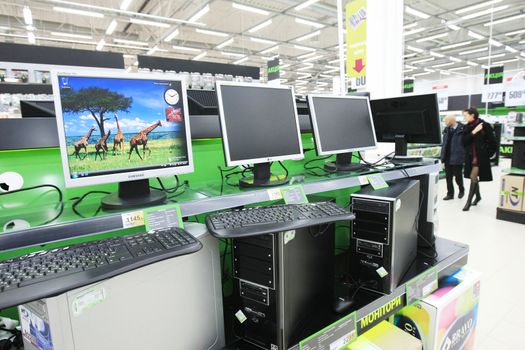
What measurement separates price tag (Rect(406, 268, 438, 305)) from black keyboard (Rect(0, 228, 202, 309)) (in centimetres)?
110

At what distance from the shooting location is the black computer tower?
1.02 m

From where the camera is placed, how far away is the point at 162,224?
3.14 ft

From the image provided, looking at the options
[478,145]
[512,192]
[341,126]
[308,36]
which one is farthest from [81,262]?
[308,36]

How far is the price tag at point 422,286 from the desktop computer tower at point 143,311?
887 millimetres

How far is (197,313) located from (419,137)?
170cm

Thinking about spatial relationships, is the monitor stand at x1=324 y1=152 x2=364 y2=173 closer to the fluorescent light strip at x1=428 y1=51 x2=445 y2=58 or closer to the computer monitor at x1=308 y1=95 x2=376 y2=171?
the computer monitor at x1=308 y1=95 x2=376 y2=171

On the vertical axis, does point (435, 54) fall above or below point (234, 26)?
below

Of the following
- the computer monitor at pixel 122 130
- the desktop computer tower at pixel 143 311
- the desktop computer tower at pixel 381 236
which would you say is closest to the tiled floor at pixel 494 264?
the desktop computer tower at pixel 381 236

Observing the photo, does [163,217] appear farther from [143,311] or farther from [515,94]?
[515,94]

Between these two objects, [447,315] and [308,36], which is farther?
[308,36]

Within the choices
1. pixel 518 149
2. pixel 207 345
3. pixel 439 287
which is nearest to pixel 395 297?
pixel 439 287

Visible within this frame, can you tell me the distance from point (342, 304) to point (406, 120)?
4.08 ft

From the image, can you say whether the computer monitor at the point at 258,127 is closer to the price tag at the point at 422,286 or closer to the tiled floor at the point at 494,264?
the price tag at the point at 422,286

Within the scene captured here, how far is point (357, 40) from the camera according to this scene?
3852 millimetres
